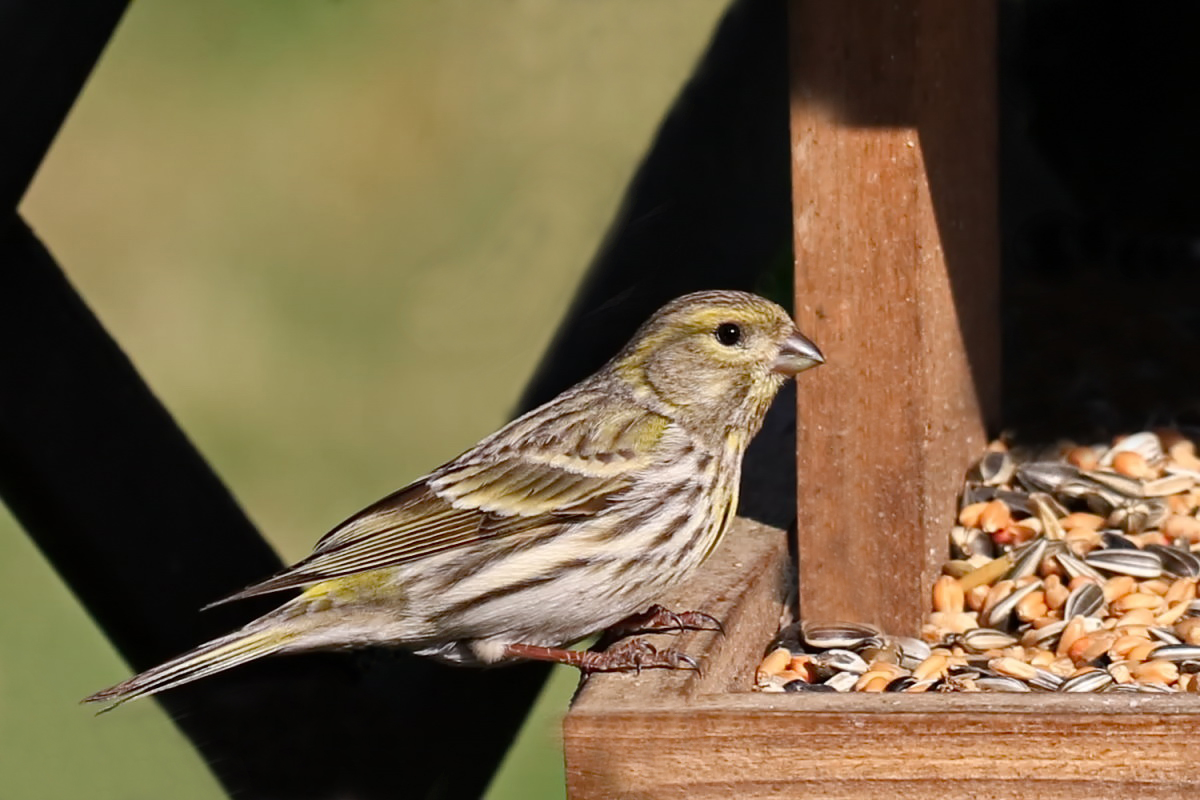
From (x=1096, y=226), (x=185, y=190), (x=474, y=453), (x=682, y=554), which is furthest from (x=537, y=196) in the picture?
(x=682, y=554)

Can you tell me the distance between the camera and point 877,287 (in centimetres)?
311

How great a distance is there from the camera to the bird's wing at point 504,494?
131 inches

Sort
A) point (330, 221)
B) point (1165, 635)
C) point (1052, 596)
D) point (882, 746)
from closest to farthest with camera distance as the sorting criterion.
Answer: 1. point (882, 746)
2. point (1165, 635)
3. point (1052, 596)
4. point (330, 221)

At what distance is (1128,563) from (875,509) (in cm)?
54

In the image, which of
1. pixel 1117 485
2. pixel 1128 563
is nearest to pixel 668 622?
pixel 1128 563

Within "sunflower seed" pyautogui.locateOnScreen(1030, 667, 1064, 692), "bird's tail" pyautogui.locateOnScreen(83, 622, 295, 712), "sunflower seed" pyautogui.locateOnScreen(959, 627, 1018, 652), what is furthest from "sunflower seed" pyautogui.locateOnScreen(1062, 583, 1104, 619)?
"bird's tail" pyautogui.locateOnScreen(83, 622, 295, 712)

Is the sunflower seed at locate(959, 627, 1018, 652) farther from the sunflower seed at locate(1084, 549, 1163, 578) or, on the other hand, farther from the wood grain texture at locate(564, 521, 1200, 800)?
the wood grain texture at locate(564, 521, 1200, 800)

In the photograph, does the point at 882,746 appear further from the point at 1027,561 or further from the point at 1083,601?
the point at 1027,561

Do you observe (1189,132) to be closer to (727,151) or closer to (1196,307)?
(1196,307)

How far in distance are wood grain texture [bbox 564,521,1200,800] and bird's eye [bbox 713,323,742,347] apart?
3.60 feet

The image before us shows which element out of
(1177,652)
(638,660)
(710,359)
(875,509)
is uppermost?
(710,359)

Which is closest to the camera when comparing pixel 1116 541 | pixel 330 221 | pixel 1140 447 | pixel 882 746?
pixel 882 746

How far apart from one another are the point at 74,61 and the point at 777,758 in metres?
1.65

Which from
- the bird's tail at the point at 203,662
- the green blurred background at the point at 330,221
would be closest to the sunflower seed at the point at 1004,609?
the bird's tail at the point at 203,662
